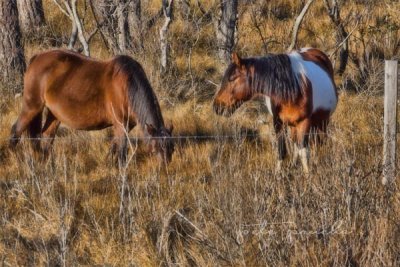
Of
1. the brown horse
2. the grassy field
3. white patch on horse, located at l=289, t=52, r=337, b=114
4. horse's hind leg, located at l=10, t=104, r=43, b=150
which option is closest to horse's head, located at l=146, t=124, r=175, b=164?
the brown horse

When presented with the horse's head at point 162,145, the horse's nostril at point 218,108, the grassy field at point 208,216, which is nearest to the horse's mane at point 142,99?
the horse's head at point 162,145

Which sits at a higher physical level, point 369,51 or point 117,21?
point 117,21

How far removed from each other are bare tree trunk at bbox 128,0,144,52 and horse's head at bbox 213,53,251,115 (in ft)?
12.2

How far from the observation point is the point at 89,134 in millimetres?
8336

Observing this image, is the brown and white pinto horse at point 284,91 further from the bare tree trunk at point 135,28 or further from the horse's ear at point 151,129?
the bare tree trunk at point 135,28

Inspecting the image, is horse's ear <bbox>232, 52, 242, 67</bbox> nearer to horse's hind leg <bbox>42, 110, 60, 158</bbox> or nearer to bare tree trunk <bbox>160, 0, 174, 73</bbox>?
horse's hind leg <bbox>42, 110, 60, 158</bbox>

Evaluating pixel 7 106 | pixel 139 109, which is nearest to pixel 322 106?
pixel 139 109

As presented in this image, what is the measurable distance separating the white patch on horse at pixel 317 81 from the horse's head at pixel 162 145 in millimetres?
1302

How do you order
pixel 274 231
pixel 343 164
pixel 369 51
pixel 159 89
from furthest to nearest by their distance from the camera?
pixel 369 51
pixel 159 89
pixel 343 164
pixel 274 231

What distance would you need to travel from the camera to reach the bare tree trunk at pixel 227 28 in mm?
10844

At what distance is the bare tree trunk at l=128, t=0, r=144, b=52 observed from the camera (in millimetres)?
10820

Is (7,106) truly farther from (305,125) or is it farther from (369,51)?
(369,51)

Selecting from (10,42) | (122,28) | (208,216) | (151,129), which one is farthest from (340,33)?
(208,216)

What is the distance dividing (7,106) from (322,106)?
13.4 feet
